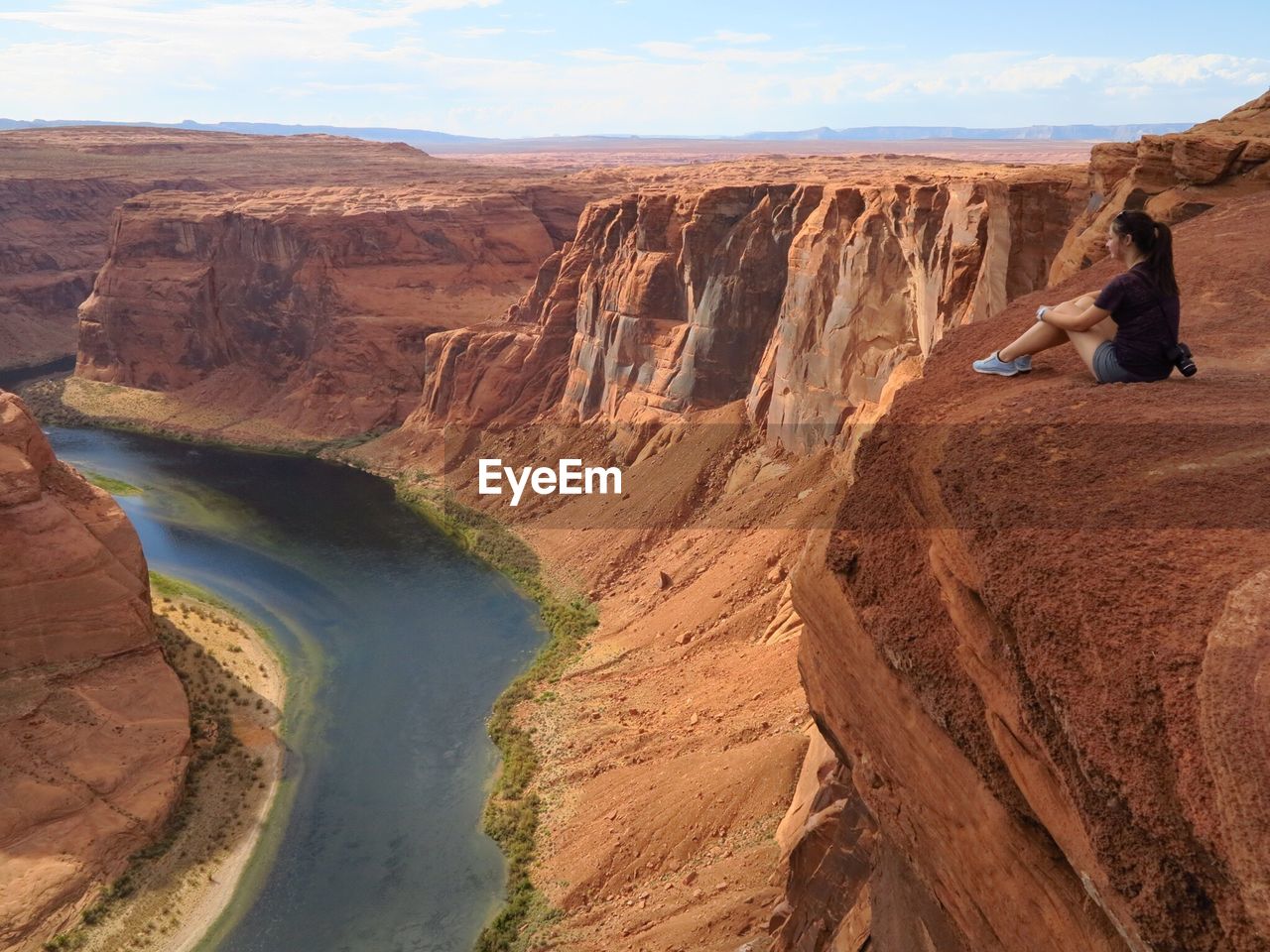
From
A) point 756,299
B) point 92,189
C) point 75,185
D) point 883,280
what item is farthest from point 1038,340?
point 92,189

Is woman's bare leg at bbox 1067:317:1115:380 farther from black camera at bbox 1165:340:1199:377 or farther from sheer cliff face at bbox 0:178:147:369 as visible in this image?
sheer cliff face at bbox 0:178:147:369


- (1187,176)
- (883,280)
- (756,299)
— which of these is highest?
(1187,176)

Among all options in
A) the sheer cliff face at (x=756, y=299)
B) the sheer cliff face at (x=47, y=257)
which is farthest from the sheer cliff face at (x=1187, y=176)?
the sheer cliff face at (x=47, y=257)

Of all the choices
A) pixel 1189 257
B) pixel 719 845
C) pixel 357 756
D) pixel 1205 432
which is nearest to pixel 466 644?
pixel 357 756

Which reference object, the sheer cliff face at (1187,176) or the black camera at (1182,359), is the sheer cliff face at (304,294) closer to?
the sheer cliff face at (1187,176)

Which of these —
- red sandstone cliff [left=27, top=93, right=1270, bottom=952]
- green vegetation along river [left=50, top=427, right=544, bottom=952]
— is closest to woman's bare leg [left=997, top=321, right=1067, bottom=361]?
red sandstone cliff [left=27, top=93, right=1270, bottom=952]

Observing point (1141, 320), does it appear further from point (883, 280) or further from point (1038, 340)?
point (883, 280)

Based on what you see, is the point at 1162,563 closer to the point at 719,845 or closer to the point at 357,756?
the point at 719,845
